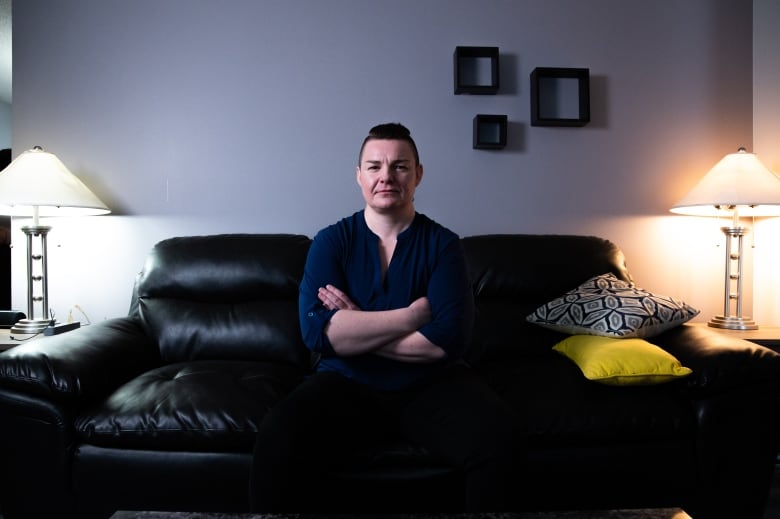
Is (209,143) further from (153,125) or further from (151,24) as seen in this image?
(151,24)

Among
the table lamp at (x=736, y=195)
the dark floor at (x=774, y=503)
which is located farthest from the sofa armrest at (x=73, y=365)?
the table lamp at (x=736, y=195)

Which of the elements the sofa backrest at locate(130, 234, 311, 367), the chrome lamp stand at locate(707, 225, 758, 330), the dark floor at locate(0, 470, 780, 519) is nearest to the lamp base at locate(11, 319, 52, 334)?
the sofa backrest at locate(130, 234, 311, 367)

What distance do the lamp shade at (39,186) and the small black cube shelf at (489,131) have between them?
176 cm

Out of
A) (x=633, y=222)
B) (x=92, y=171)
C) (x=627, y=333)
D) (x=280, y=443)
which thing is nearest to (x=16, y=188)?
(x=92, y=171)

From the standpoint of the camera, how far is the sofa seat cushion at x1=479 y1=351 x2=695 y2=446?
1.54m

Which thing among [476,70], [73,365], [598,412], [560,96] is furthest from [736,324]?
[73,365]

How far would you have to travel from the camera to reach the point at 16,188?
2.09 m

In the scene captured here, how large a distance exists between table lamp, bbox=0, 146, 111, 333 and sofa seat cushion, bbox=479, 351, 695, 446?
1.88 m

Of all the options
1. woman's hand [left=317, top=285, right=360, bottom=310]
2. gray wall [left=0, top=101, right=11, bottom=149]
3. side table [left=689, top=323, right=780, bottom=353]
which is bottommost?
side table [left=689, top=323, right=780, bottom=353]

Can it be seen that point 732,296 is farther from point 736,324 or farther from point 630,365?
point 630,365

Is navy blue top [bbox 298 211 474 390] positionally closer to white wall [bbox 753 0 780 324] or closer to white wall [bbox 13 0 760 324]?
white wall [bbox 13 0 760 324]

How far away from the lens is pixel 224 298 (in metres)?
2.19

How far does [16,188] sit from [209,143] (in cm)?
82

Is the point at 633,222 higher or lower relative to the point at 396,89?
lower
